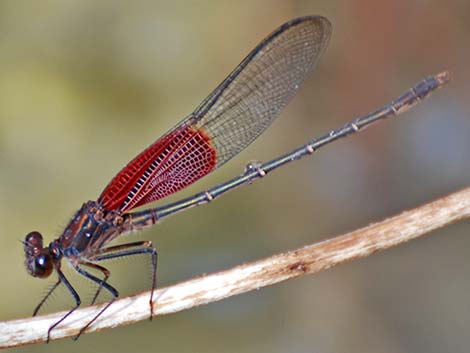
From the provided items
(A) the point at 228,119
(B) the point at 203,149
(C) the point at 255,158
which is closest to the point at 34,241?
(B) the point at 203,149

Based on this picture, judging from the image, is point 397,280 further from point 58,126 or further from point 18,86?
point 18,86

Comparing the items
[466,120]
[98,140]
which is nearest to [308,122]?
[466,120]

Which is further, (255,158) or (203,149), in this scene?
(255,158)

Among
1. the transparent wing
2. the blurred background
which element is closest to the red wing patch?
the transparent wing

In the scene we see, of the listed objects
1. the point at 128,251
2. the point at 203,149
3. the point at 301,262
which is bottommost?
the point at 301,262

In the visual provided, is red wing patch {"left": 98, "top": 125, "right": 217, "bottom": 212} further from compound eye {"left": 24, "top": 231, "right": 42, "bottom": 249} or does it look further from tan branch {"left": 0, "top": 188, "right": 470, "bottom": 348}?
tan branch {"left": 0, "top": 188, "right": 470, "bottom": 348}

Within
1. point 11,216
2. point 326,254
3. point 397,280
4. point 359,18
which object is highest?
point 359,18

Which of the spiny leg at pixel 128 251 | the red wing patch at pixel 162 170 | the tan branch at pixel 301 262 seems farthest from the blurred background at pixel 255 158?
the tan branch at pixel 301 262

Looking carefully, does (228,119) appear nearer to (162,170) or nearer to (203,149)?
(203,149)
